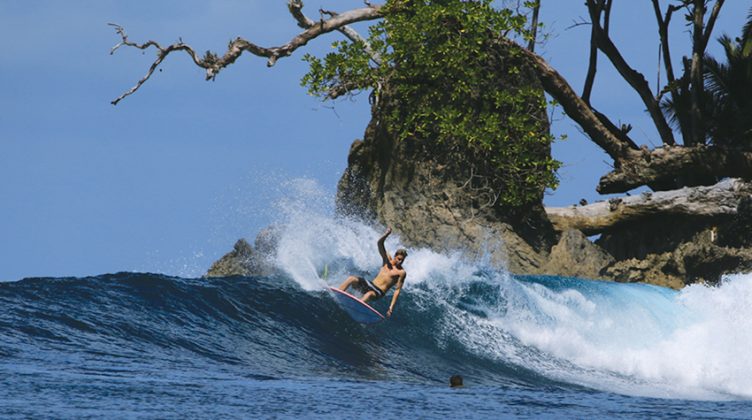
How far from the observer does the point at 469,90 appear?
22.8m

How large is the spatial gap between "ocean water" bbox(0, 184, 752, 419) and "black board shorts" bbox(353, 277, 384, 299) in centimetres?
55

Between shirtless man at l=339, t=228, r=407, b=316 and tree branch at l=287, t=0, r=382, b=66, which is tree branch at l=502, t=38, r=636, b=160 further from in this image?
shirtless man at l=339, t=228, r=407, b=316

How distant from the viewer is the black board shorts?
15.7m

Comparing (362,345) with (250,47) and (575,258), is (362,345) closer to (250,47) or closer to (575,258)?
(575,258)

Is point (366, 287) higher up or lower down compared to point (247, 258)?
lower down

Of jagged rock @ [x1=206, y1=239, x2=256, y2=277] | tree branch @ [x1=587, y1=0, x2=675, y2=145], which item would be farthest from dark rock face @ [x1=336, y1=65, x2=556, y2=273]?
tree branch @ [x1=587, y1=0, x2=675, y2=145]

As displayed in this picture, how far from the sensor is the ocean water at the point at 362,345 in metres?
10.7

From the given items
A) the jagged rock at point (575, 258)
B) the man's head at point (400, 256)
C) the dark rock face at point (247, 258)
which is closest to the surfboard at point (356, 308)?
the man's head at point (400, 256)

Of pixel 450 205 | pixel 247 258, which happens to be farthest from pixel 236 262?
pixel 450 205

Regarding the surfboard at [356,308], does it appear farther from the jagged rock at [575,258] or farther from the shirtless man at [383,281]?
the jagged rock at [575,258]

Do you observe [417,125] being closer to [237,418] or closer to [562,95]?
[562,95]

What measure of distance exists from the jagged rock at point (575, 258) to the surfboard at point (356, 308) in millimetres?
7754

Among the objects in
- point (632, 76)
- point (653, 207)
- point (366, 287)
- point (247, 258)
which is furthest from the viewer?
point (632, 76)

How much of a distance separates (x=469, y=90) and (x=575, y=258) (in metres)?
4.26
